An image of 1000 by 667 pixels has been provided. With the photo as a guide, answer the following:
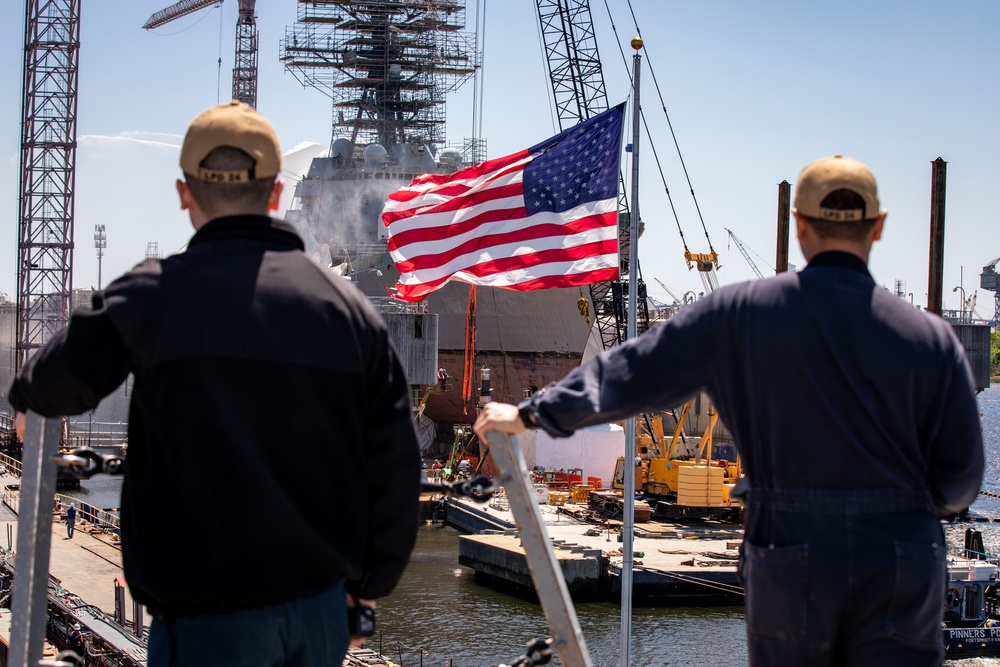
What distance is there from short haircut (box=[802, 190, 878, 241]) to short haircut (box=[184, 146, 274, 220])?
1606 millimetres

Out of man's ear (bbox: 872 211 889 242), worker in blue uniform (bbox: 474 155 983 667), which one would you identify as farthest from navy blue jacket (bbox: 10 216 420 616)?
man's ear (bbox: 872 211 889 242)

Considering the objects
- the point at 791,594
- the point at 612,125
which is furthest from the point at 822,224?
the point at 612,125

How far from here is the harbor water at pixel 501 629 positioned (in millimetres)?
23906

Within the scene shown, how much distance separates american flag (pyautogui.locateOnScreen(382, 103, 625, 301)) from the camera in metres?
11.2

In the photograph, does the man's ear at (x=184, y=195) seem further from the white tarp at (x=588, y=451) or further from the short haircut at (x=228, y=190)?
the white tarp at (x=588, y=451)

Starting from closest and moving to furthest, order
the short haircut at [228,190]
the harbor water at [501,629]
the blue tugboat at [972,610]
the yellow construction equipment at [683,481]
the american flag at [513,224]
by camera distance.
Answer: the short haircut at [228,190] → the american flag at [513,224] → the harbor water at [501,629] → the blue tugboat at [972,610] → the yellow construction equipment at [683,481]

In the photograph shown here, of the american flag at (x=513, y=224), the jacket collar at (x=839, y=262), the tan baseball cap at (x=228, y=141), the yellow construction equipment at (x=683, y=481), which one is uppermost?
the american flag at (x=513, y=224)

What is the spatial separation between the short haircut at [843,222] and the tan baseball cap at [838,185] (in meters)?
0.01

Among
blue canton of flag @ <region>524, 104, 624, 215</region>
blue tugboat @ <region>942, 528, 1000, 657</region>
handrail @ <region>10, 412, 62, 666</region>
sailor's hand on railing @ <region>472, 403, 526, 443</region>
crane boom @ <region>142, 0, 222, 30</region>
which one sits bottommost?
blue tugboat @ <region>942, 528, 1000, 657</region>

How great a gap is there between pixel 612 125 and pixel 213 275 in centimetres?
1004

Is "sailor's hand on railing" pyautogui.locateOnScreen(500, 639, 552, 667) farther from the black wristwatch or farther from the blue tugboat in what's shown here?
the blue tugboat

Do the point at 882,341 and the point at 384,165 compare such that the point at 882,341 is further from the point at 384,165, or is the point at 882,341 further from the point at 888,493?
the point at 384,165

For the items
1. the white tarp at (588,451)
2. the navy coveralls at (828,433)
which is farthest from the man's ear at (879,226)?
the white tarp at (588,451)

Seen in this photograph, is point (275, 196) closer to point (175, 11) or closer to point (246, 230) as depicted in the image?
point (246, 230)
